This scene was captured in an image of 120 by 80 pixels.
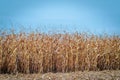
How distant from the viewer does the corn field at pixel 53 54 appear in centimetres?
819

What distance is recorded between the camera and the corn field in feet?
26.9

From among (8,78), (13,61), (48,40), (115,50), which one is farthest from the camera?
(115,50)

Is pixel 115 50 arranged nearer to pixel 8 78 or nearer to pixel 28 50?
pixel 28 50

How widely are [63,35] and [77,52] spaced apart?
769 millimetres

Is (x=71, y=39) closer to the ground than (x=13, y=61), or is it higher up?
higher up

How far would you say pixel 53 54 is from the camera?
8.50 metres

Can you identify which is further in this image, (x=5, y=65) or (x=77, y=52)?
(x=77, y=52)

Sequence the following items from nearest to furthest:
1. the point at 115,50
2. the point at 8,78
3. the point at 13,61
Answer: the point at 8,78 < the point at 13,61 < the point at 115,50

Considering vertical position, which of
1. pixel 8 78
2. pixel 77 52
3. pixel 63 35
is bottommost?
pixel 8 78

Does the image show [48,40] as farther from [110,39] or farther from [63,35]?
[110,39]

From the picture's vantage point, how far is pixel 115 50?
9680 millimetres

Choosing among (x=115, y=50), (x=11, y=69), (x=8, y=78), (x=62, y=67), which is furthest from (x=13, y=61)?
(x=115, y=50)

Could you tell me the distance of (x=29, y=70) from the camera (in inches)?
325

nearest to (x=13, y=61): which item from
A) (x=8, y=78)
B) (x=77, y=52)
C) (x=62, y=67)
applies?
(x=8, y=78)
